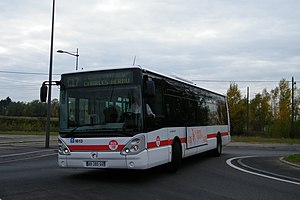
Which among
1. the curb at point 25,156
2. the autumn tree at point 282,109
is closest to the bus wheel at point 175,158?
the curb at point 25,156

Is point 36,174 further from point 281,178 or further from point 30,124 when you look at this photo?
point 30,124

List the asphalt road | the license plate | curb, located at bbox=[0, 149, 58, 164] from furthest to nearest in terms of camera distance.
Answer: curb, located at bbox=[0, 149, 58, 164] < the license plate < the asphalt road

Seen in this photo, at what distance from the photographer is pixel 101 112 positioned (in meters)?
9.97

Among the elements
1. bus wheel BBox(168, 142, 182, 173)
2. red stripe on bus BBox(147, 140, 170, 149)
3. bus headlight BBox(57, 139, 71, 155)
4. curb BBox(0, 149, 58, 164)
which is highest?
red stripe on bus BBox(147, 140, 170, 149)

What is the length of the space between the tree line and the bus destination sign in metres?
45.7

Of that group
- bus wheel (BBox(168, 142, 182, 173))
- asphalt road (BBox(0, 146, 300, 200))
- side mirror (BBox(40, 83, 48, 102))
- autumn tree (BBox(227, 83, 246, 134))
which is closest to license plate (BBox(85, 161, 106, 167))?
asphalt road (BBox(0, 146, 300, 200))

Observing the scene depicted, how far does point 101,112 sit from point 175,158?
10.1 feet

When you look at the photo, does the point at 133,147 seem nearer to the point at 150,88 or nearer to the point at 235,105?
the point at 150,88

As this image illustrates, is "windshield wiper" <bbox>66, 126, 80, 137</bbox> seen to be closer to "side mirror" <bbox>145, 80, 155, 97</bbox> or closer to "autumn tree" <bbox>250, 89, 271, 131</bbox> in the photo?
"side mirror" <bbox>145, 80, 155, 97</bbox>

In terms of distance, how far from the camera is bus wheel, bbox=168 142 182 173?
11.7 metres

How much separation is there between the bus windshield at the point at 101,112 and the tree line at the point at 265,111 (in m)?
45.8

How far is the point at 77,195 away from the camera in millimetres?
8078

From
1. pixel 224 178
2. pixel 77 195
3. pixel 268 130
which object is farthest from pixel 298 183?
pixel 268 130

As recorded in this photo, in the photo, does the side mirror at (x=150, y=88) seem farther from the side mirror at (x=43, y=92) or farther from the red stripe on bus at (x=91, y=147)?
the side mirror at (x=43, y=92)
